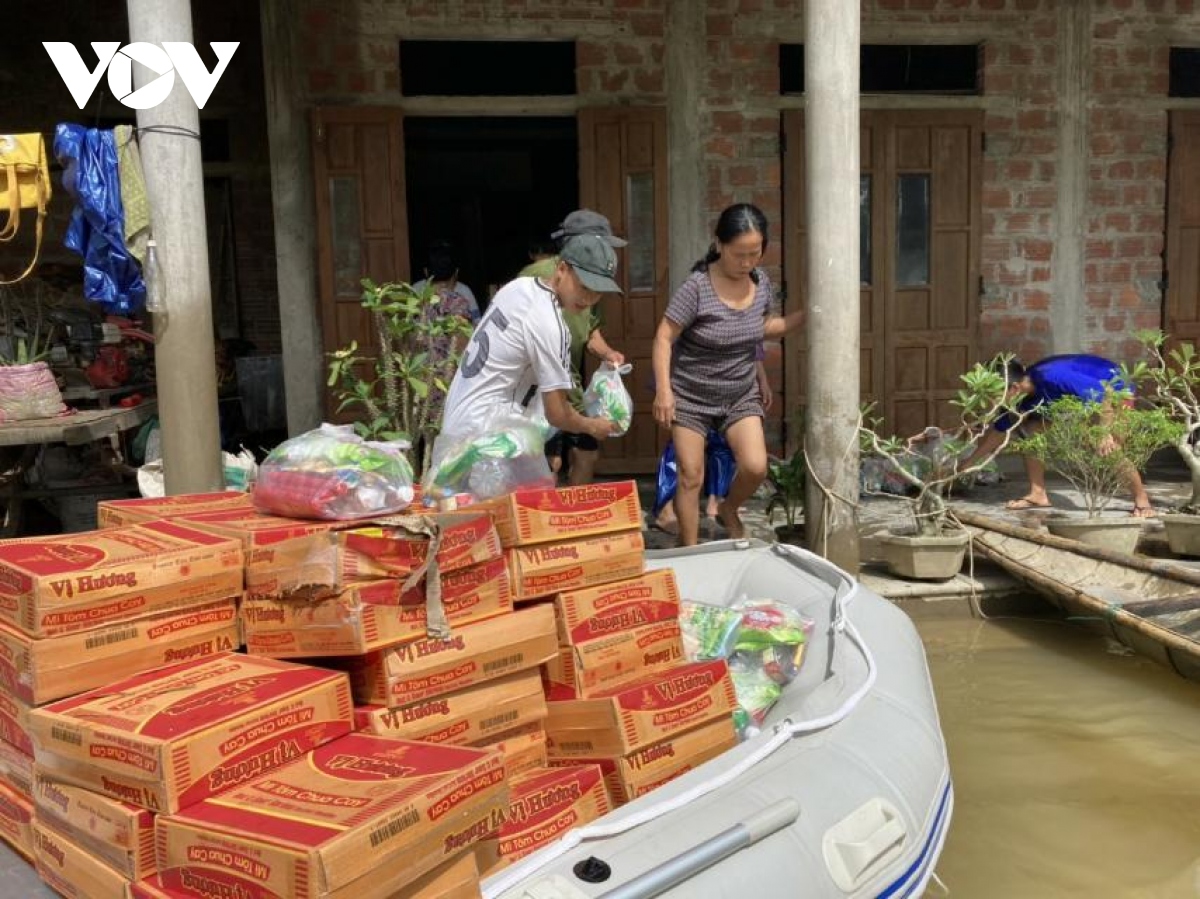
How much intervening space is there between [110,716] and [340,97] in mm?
5567

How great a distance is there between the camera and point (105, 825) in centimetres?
172

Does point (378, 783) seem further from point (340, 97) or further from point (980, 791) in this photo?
point (340, 97)

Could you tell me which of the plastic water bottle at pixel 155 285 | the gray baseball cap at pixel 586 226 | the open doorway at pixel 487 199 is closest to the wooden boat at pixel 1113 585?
the gray baseball cap at pixel 586 226

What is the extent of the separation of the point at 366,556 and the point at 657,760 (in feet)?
2.75

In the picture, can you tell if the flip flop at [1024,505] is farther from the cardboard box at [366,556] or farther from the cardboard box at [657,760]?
the cardboard box at [366,556]

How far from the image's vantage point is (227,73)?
8148 millimetres

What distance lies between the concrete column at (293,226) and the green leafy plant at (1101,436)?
14.2ft

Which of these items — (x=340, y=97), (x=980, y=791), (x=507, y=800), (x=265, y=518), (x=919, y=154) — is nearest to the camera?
(x=507, y=800)


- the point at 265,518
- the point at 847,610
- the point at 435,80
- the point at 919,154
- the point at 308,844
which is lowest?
the point at 847,610

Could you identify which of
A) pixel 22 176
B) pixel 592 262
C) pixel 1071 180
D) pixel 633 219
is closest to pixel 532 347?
pixel 592 262

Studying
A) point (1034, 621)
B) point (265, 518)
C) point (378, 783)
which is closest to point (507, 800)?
point (378, 783)

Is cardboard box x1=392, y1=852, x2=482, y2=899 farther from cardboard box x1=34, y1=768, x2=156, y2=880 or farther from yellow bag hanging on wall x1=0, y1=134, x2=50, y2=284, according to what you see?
yellow bag hanging on wall x1=0, y1=134, x2=50, y2=284

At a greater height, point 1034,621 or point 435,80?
point 435,80

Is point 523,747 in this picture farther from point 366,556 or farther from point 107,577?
point 107,577
